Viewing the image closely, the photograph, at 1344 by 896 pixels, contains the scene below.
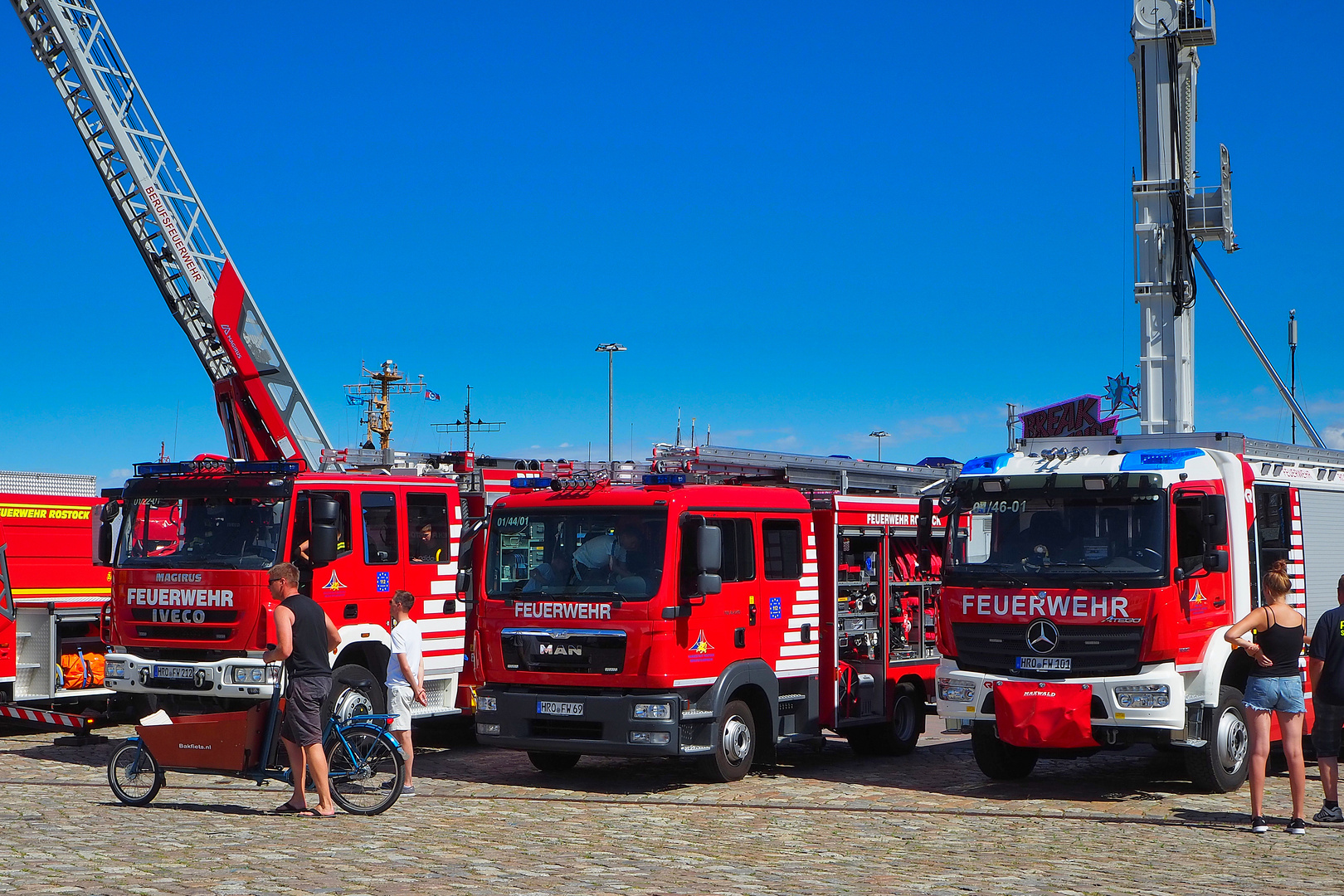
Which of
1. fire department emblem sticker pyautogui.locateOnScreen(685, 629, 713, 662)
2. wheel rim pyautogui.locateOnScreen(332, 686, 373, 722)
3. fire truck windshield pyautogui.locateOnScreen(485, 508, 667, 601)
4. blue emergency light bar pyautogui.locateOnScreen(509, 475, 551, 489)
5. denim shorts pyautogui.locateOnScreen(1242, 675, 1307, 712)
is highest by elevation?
blue emergency light bar pyautogui.locateOnScreen(509, 475, 551, 489)

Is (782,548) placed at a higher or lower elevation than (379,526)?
lower

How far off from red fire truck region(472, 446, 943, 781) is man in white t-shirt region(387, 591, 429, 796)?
1.16 meters

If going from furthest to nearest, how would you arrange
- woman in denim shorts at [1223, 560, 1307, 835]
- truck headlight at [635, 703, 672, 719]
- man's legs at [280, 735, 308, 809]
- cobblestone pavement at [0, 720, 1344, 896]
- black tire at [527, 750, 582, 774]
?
black tire at [527, 750, 582, 774]
truck headlight at [635, 703, 672, 719]
man's legs at [280, 735, 308, 809]
woman in denim shorts at [1223, 560, 1307, 835]
cobblestone pavement at [0, 720, 1344, 896]

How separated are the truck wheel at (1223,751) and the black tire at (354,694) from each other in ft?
24.4

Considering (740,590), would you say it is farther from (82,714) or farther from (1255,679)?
(82,714)

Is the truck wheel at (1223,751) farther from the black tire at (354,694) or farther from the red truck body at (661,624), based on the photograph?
the black tire at (354,694)

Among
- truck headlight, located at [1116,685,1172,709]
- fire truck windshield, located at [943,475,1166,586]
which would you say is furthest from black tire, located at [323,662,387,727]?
truck headlight, located at [1116,685,1172,709]

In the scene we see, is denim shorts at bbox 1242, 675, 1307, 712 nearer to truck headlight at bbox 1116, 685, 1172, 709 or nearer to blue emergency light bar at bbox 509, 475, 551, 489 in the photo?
truck headlight at bbox 1116, 685, 1172, 709

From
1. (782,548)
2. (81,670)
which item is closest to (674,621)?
(782,548)

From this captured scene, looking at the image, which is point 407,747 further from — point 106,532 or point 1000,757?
point 1000,757

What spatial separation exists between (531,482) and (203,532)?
127 inches

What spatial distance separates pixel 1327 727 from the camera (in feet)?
34.0

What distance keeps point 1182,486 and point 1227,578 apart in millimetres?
1041

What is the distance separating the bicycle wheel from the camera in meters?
10.8
